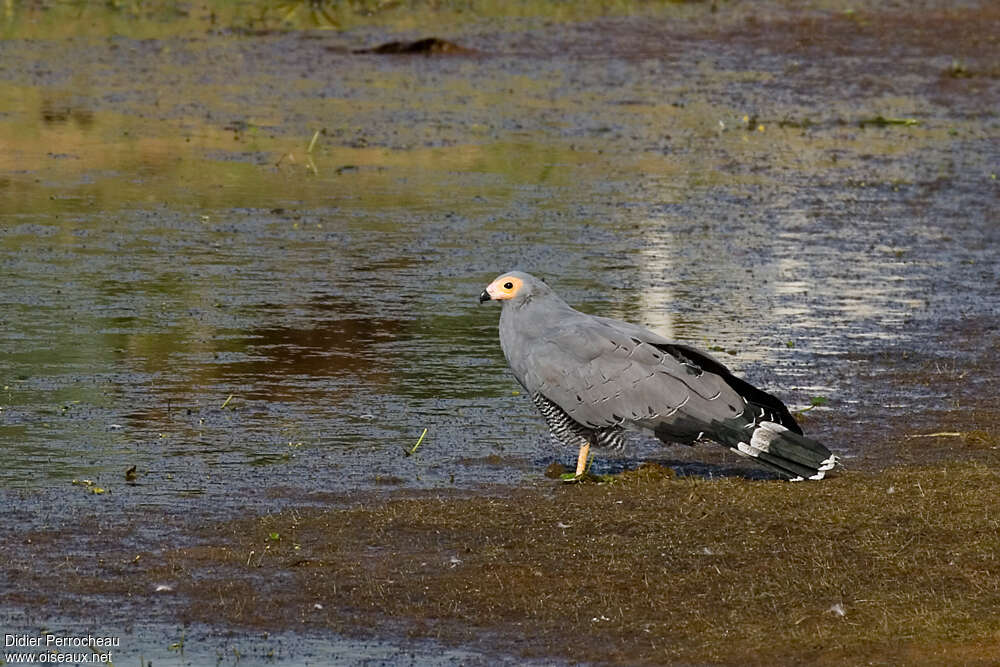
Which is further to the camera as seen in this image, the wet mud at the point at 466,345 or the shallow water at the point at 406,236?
the shallow water at the point at 406,236

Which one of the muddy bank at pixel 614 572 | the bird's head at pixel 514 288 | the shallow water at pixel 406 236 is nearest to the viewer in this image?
the muddy bank at pixel 614 572

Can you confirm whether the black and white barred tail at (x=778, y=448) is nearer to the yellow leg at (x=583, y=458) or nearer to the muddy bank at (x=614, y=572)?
the muddy bank at (x=614, y=572)

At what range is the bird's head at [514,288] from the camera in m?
8.20

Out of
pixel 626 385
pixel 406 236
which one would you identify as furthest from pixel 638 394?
pixel 406 236

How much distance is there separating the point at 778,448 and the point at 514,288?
139 centimetres

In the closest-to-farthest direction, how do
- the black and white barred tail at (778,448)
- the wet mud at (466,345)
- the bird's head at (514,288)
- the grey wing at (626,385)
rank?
the wet mud at (466,345), the black and white barred tail at (778,448), the grey wing at (626,385), the bird's head at (514,288)

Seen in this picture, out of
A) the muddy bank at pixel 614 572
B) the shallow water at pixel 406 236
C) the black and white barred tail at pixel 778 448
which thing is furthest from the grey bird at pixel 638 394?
the shallow water at pixel 406 236

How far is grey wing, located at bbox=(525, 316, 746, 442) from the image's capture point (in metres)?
7.85

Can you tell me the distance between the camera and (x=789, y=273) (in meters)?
12.8

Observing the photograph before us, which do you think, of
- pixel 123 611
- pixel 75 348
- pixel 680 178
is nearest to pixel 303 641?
pixel 123 611

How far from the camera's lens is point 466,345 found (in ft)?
35.1

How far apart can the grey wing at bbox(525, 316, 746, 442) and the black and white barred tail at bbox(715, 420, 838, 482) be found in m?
0.08

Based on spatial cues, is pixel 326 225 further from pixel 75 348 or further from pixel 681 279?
pixel 75 348

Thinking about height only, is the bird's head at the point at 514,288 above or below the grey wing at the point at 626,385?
above
